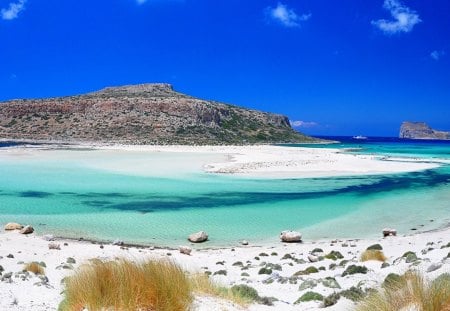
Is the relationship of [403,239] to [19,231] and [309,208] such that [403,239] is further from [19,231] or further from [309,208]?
[19,231]

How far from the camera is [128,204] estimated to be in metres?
23.5

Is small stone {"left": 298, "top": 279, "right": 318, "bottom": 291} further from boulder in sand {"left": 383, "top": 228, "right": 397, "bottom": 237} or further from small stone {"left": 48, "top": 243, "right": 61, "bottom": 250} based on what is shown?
boulder in sand {"left": 383, "top": 228, "right": 397, "bottom": 237}

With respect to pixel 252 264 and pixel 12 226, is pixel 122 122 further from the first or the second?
pixel 252 264

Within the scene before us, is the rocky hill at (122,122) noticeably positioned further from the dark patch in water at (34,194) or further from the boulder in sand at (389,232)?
the boulder in sand at (389,232)

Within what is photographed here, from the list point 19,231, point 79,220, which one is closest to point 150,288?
point 19,231

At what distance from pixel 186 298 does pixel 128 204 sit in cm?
1832

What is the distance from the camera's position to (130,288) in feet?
18.1

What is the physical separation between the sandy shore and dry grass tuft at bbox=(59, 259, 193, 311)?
18.0 inches

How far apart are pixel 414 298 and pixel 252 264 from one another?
7.77 meters

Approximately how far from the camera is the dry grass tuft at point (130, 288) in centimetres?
546

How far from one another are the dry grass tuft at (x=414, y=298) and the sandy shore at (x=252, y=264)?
1.61 metres

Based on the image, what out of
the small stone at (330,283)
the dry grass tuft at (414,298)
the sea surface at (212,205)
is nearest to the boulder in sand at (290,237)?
the sea surface at (212,205)

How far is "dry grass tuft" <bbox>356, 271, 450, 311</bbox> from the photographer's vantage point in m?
4.88

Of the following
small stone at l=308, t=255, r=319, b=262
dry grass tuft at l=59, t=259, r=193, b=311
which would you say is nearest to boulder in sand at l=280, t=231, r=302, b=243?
small stone at l=308, t=255, r=319, b=262
